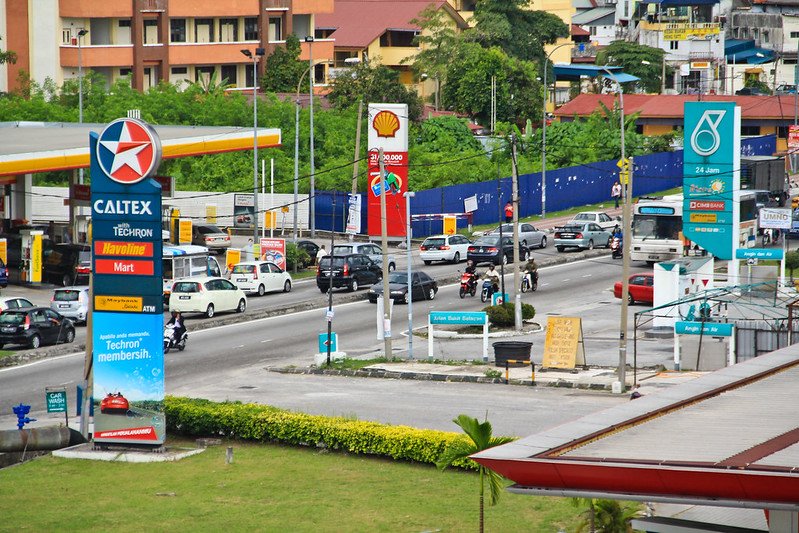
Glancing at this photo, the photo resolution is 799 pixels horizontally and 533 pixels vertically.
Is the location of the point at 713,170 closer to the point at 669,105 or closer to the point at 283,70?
the point at 669,105

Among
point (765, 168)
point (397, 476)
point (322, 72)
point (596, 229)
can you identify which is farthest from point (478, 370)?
point (322, 72)

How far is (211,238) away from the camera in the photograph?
65.3 meters

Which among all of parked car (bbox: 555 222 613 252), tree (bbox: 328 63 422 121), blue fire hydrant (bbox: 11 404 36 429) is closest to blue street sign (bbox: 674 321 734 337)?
blue fire hydrant (bbox: 11 404 36 429)

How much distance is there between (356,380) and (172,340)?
23.6 ft

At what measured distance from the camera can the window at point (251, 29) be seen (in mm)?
108875

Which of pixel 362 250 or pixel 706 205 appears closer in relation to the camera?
pixel 706 205

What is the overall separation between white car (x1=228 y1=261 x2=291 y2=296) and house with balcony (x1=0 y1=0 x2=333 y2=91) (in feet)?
143

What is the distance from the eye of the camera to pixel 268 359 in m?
42.1

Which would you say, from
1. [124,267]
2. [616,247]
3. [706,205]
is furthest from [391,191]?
[124,267]

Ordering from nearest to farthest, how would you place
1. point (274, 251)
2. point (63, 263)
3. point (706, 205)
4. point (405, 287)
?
1. point (706, 205)
2. point (405, 287)
3. point (63, 263)
4. point (274, 251)

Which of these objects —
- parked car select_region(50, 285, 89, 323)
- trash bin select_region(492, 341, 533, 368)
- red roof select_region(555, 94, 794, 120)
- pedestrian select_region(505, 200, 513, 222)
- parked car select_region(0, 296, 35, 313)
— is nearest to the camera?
trash bin select_region(492, 341, 533, 368)

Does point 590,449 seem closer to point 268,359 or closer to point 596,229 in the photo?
point 268,359

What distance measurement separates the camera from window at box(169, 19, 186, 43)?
342 feet

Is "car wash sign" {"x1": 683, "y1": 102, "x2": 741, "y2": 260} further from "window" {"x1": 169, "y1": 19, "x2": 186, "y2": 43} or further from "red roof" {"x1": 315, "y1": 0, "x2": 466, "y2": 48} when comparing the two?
"red roof" {"x1": 315, "y1": 0, "x2": 466, "y2": 48}
